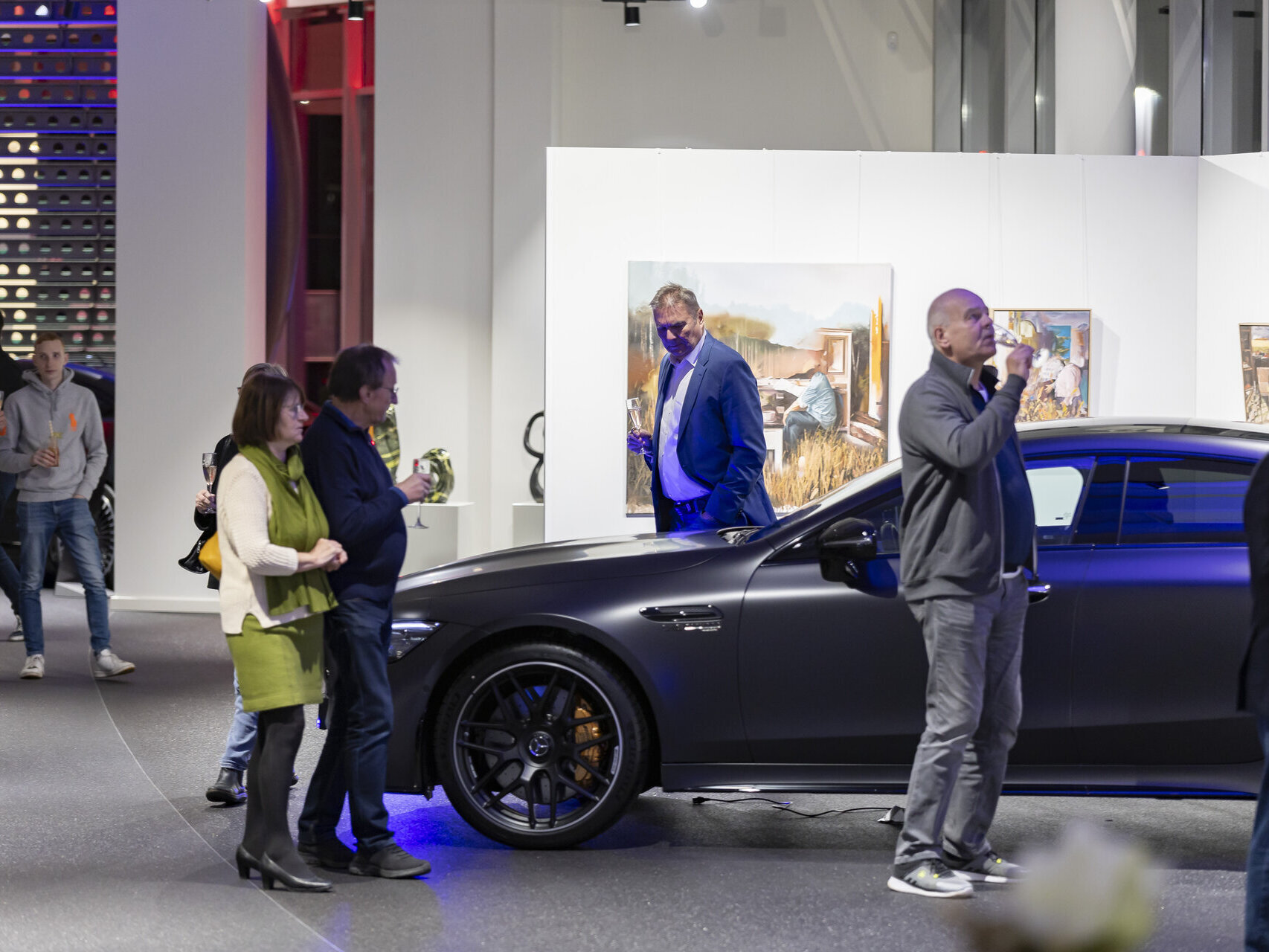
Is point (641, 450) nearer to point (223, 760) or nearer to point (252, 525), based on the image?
point (223, 760)

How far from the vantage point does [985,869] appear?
14.5ft

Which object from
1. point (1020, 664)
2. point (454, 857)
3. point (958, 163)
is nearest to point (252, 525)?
point (454, 857)

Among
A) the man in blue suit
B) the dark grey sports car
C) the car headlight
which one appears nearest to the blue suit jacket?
the man in blue suit

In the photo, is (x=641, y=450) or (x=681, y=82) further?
(x=681, y=82)

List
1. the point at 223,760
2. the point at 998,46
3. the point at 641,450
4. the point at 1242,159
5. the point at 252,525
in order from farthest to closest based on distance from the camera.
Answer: the point at 998,46
the point at 1242,159
the point at 641,450
the point at 223,760
the point at 252,525

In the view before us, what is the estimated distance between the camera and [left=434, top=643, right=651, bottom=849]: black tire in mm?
4648

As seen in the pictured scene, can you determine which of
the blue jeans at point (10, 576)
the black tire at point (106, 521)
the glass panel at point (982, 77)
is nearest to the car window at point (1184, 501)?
the blue jeans at point (10, 576)

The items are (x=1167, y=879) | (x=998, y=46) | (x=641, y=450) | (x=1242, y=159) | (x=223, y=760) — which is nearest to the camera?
(x=1167, y=879)

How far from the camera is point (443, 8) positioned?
13.2m

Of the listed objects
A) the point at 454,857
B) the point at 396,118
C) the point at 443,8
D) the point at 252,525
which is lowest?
the point at 454,857

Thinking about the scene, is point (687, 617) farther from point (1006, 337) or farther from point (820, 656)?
point (1006, 337)

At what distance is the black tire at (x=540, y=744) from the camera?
Result: 4648 mm

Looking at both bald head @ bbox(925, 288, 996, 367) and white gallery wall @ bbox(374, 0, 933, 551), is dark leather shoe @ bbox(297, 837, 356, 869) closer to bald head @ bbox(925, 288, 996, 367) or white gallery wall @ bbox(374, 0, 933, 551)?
bald head @ bbox(925, 288, 996, 367)

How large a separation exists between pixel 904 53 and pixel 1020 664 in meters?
10.7
